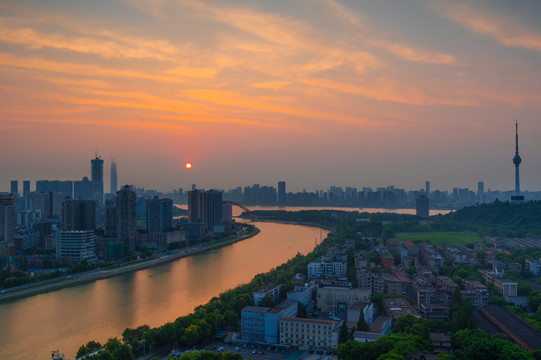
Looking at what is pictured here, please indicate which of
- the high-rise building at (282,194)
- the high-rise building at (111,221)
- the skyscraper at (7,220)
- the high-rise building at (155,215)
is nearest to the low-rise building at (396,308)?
the skyscraper at (7,220)

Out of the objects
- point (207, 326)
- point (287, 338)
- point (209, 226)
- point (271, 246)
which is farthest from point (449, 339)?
point (209, 226)

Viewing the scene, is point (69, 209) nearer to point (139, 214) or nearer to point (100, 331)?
point (139, 214)

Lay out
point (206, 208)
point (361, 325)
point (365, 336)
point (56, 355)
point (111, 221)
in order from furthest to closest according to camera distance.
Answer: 1. point (206, 208)
2. point (111, 221)
3. point (361, 325)
4. point (365, 336)
5. point (56, 355)

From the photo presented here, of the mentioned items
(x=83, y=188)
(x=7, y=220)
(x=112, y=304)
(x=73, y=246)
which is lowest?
(x=112, y=304)

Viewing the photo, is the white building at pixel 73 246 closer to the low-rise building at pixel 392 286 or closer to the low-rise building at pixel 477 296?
the low-rise building at pixel 392 286

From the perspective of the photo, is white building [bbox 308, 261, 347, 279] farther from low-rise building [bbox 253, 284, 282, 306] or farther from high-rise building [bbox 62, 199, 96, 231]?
high-rise building [bbox 62, 199, 96, 231]

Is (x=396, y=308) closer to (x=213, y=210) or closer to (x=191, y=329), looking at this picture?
(x=191, y=329)

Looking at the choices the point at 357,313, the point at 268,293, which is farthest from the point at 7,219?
the point at 357,313
